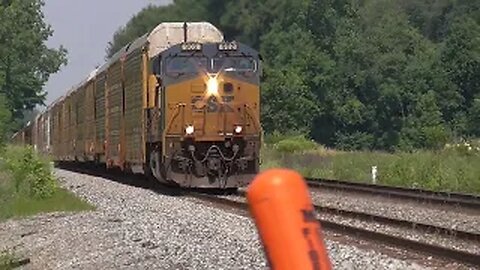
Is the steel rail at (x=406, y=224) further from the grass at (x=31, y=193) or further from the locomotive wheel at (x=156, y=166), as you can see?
the grass at (x=31, y=193)

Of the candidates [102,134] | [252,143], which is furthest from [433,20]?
[252,143]

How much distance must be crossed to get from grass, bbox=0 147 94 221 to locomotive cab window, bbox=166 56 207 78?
3.23 m

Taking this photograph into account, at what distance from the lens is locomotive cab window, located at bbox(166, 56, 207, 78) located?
68.5 ft

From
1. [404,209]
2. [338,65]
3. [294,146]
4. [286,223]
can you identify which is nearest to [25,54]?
[338,65]

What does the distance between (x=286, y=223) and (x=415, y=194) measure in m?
18.1

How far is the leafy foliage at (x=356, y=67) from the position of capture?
6681 cm

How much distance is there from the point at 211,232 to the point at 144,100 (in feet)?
30.4

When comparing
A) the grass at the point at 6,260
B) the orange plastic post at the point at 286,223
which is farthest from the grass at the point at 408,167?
the orange plastic post at the point at 286,223

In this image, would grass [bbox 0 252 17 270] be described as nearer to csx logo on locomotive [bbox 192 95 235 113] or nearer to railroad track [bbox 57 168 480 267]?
railroad track [bbox 57 168 480 267]

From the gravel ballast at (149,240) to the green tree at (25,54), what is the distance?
59504mm

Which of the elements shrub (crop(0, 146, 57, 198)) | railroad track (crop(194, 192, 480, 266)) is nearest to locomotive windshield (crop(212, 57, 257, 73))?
railroad track (crop(194, 192, 480, 266))

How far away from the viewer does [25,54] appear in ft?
273

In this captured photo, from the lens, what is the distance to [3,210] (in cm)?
2011

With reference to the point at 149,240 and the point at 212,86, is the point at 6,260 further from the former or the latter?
the point at 212,86
